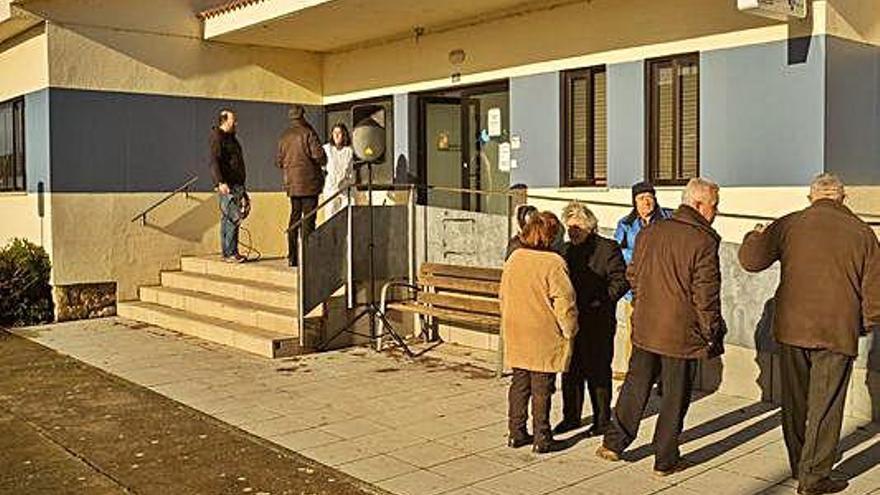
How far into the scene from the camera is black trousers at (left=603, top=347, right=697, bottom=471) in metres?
5.63

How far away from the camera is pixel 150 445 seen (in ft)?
21.6

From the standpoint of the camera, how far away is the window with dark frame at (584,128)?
10.3 metres

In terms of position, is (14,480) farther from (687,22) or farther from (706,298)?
(687,22)

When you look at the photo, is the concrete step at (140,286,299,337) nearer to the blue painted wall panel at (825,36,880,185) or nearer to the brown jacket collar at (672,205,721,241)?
the brown jacket collar at (672,205,721,241)

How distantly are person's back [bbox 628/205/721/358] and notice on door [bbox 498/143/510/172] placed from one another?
19.7 ft

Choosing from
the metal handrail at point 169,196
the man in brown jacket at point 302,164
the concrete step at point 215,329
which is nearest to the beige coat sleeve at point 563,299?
the concrete step at point 215,329

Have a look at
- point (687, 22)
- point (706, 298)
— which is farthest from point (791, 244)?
point (687, 22)

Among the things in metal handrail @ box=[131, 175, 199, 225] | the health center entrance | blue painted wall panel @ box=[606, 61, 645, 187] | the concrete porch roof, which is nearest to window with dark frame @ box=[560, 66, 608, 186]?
blue painted wall panel @ box=[606, 61, 645, 187]

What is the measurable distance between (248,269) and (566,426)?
235 inches

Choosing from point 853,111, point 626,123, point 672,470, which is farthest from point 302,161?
point 672,470

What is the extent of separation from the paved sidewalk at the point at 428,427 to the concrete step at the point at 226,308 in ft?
1.71

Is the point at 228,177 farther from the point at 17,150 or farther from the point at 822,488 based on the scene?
the point at 822,488

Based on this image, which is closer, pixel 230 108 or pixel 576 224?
pixel 576 224

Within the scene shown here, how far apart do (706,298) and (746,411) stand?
7.40ft
